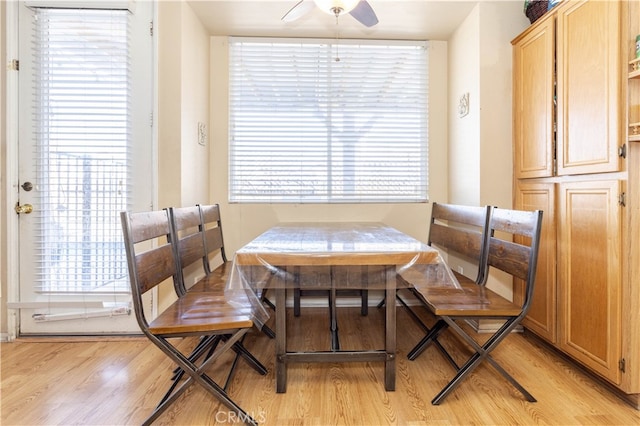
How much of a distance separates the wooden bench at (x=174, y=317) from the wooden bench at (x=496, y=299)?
0.94m

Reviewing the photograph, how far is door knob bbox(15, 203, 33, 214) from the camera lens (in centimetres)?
222

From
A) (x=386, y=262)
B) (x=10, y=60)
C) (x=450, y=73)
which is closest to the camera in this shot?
(x=386, y=262)

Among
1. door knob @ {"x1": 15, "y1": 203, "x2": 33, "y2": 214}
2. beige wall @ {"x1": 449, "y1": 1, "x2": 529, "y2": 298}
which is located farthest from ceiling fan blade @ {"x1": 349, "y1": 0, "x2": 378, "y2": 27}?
door knob @ {"x1": 15, "y1": 203, "x2": 33, "y2": 214}

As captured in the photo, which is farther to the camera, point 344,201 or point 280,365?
point 344,201

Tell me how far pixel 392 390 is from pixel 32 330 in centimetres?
253

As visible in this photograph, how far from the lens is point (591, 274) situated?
1.70 m

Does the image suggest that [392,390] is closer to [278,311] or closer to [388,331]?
[388,331]

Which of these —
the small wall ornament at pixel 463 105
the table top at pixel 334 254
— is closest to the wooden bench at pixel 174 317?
the table top at pixel 334 254

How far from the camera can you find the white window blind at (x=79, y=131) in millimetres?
2238

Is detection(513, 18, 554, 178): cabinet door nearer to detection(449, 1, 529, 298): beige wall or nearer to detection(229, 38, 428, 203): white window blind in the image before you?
detection(449, 1, 529, 298): beige wall

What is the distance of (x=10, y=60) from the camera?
2.20 meters

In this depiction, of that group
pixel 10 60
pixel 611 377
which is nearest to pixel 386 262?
pixel 611 377

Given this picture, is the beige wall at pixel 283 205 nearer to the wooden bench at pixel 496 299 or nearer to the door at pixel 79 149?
the door at pixel 79 149

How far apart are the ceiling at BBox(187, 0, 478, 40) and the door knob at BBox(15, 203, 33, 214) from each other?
1865 millimetres
